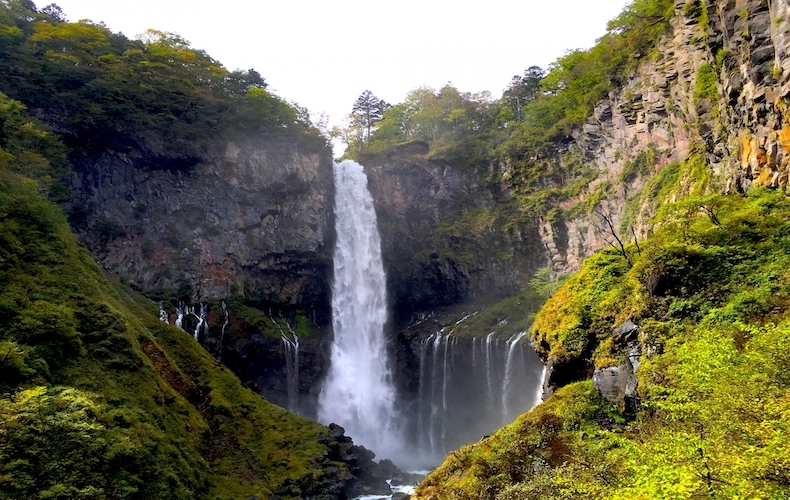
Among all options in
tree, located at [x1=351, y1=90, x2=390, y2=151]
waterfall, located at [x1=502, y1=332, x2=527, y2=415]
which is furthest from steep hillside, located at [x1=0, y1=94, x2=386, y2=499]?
tree, located at [x1=351, y1=90, x2=390, y2=151]

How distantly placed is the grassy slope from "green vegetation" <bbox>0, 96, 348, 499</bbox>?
0.13ft

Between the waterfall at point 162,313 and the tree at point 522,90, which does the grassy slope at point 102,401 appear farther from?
the tree at point 522,90

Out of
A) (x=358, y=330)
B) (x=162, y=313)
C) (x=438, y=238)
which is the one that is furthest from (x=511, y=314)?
(x=162, y=313)

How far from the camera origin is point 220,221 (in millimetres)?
31562

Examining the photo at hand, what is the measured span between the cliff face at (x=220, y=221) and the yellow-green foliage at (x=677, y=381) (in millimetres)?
21454

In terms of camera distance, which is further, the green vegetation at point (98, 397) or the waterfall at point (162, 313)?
the waterfall at point (162, 313)

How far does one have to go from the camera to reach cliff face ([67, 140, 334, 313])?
2797 centimetres

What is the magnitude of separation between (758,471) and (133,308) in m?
24.5

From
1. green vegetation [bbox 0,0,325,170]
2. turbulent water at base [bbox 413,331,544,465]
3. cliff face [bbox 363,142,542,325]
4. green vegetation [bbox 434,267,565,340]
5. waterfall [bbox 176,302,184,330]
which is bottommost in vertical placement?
turbulent water at base [bbox 413,331,544,465]

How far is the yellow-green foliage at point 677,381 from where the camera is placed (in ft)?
16.1

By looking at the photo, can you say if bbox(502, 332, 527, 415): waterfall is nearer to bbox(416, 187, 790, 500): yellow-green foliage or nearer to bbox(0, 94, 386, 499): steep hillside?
bbox(0, 94, 386, 499): steep hillside

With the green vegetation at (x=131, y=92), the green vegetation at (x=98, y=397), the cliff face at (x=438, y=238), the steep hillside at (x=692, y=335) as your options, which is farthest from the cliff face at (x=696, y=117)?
the green vegetation at (x=131, y=92)

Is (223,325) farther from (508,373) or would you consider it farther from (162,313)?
(508,373)

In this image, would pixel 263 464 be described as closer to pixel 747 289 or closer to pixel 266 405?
pixel 266 405
